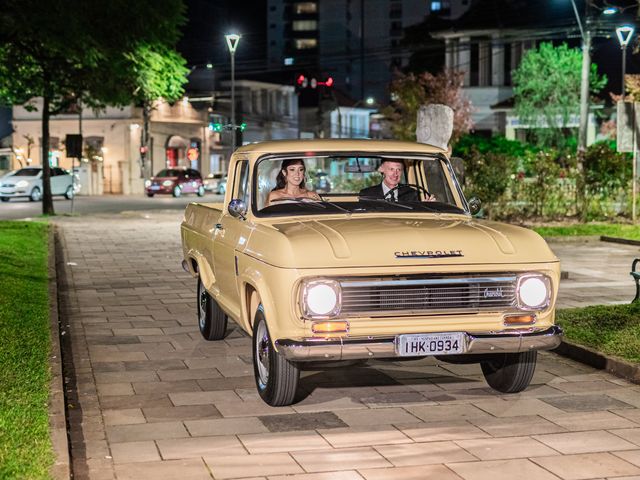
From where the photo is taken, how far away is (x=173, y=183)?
59156mm

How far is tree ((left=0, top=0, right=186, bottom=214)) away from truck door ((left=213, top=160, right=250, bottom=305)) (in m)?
15.0

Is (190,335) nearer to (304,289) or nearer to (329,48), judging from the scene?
(304,289)

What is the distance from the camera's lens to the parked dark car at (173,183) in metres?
59.2

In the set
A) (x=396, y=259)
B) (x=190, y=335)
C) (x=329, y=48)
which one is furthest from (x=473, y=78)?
(x=329, y=48)

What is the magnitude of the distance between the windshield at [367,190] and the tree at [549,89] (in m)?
40.4

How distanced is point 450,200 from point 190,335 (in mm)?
3598

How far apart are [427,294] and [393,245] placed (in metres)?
0.42

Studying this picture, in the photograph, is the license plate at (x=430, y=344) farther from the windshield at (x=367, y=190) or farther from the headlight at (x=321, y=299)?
the windshield at (x=367, y=190)

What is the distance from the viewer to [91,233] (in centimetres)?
2769

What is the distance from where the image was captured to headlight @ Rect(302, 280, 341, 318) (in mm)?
7285

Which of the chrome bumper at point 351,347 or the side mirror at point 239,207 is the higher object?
the side mirror at point 239,207

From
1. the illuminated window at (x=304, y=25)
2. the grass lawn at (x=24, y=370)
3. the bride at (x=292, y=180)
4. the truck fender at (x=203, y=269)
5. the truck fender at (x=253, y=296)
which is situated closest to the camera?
the grass lawn at (x=24, y=370)

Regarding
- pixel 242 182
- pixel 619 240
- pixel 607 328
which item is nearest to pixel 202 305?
pixel 242 182

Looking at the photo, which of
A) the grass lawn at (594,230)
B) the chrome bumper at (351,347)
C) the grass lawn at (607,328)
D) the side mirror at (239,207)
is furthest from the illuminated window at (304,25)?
the chrome bumper at (351,347)
